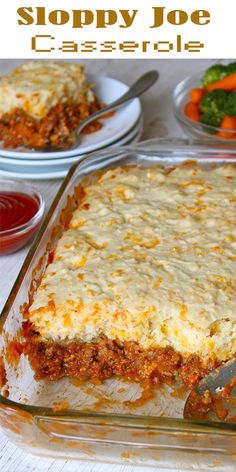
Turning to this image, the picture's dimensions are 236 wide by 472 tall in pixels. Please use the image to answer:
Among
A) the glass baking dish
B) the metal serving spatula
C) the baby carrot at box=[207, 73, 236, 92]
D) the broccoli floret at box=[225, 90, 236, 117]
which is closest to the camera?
the glass baking dish

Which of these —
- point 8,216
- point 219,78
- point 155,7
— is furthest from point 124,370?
point 155,7

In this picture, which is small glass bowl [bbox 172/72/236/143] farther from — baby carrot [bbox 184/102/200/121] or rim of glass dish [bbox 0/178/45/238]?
rim of glass dish [bbox 0/178/45/238]

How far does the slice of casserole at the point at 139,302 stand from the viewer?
104 inches

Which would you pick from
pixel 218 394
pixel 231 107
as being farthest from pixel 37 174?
pixel 218 394

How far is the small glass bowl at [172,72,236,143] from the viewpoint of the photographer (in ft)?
12.9

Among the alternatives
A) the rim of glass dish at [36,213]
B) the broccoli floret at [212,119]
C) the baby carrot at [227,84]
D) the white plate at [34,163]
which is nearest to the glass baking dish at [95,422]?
the rim of glass dish at [36,213]

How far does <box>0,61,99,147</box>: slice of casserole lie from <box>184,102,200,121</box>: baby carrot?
522 mm

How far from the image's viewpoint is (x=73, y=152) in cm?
389

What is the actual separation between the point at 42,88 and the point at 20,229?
102cm

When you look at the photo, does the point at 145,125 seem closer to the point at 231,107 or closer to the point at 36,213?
the point at 231,107

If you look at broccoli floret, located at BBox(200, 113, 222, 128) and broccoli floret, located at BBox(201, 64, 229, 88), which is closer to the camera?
broccoli floret, located at BBox(200, 113, 222, 128)

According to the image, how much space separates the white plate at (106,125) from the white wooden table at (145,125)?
214mm

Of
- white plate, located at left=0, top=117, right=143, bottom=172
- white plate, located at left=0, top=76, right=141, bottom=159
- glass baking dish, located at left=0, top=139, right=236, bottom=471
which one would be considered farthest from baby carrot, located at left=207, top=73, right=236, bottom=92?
glass baking dish, located at left=0, top=139, right=236, bottom=471

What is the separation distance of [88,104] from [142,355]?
206 centimetres
